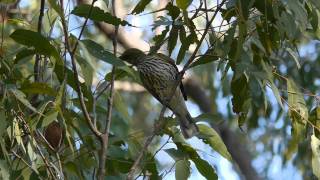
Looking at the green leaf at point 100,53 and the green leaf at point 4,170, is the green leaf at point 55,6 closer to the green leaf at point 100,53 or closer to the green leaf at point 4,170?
the green leaf at point 100,53

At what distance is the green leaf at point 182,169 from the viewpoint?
3104 mm

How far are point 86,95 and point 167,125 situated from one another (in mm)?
360

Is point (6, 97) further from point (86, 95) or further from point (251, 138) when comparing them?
point (251, 138)

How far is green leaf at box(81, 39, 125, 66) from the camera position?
2709 mm

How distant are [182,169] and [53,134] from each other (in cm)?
53

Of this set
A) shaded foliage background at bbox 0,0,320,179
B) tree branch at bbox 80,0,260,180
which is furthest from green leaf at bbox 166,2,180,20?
tree branch at bbox 80,0,260,180

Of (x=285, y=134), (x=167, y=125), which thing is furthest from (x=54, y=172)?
(x=285, y=134)

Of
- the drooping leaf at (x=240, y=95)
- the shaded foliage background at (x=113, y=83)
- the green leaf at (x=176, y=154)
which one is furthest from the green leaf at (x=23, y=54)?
the drooping leaf at (x=240, y=95)

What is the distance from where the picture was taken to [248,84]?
332cm

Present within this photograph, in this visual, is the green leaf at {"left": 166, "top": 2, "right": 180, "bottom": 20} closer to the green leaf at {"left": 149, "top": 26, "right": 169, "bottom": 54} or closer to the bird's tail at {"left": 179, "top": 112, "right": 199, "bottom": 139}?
the green leaf at {"left": 149, "top": 26, "right": 169, "bottom": 54}

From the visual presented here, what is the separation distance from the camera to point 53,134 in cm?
306

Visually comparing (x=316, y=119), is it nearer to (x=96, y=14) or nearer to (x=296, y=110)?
(x=296, y=110)

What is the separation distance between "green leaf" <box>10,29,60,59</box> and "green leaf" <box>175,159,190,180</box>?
697 millimetres

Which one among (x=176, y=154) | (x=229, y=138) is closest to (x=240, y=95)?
(x=176, y=154)
